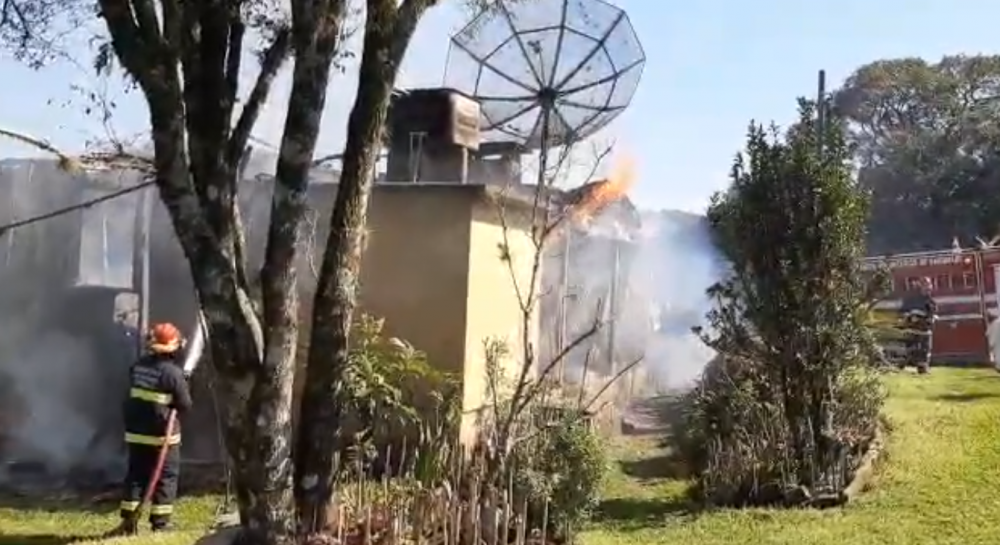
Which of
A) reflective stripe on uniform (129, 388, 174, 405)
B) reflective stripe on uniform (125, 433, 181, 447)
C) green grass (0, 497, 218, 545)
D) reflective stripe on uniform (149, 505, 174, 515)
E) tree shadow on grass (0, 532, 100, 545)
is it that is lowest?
tree shadow on grass (0, 532, 100, 545)

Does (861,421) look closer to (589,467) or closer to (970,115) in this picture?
(589,467)

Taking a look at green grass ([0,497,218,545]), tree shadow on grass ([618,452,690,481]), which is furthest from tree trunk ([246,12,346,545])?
tree shadow on grass ([618,452,690,481])

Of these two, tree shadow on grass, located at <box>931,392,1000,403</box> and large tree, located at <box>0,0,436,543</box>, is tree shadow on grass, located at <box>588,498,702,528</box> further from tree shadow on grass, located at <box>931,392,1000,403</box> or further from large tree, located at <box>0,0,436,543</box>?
tree shadow on grass, located at <box>931,392,1000,403</box>

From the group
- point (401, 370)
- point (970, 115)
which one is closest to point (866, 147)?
point (970, 115)

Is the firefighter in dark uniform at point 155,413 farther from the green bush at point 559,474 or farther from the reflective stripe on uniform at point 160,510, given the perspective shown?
the green bush at point 559,474

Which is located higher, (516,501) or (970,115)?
(970,115)

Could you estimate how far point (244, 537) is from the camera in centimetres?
570

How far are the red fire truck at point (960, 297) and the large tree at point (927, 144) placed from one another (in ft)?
47.7

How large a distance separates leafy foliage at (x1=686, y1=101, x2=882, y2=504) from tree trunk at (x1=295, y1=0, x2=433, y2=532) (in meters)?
4.33

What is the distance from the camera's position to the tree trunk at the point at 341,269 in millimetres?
6066

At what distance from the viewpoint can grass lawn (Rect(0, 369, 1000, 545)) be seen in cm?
810

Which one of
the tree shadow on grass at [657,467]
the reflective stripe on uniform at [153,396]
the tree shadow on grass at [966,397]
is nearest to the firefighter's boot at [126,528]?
the reflective stripe on uniform at [153,396]

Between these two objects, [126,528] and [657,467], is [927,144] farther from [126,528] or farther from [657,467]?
[126,528]

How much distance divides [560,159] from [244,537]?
4.31 meters
